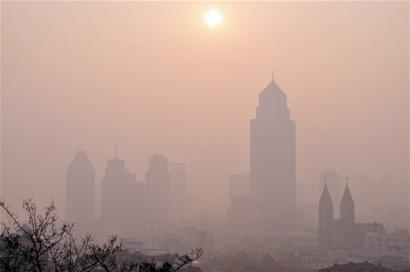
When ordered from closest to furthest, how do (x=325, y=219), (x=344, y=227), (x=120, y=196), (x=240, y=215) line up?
(x=344, y=227) → (x=325, y=219) → (x=240, y=215) → (x=120, y=196)

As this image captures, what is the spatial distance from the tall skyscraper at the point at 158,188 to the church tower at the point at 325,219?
1767 inches

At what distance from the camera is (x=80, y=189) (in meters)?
103

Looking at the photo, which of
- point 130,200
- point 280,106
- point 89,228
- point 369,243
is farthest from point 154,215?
point 369,243

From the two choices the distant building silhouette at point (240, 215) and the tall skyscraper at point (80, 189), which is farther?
the tall skyscraper at point (80, 189)

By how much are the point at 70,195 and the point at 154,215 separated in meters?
12.4

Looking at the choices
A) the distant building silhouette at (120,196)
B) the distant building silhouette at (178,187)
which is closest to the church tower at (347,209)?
the distant building silhouette at (120,196)

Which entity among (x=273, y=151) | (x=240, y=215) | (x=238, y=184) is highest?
(x=273, y=151)

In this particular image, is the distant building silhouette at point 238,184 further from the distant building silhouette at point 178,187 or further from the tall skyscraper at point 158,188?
the tall skyscraper at point 158,188

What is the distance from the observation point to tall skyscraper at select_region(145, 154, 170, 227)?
343 ft

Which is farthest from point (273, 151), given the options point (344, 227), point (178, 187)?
point (344, 227)

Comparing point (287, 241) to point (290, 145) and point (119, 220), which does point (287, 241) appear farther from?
point (290, 145)

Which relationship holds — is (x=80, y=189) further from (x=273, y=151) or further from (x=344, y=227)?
(x=344, y=227)

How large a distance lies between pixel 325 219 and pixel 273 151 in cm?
4942

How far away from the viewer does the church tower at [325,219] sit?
6056 cm
